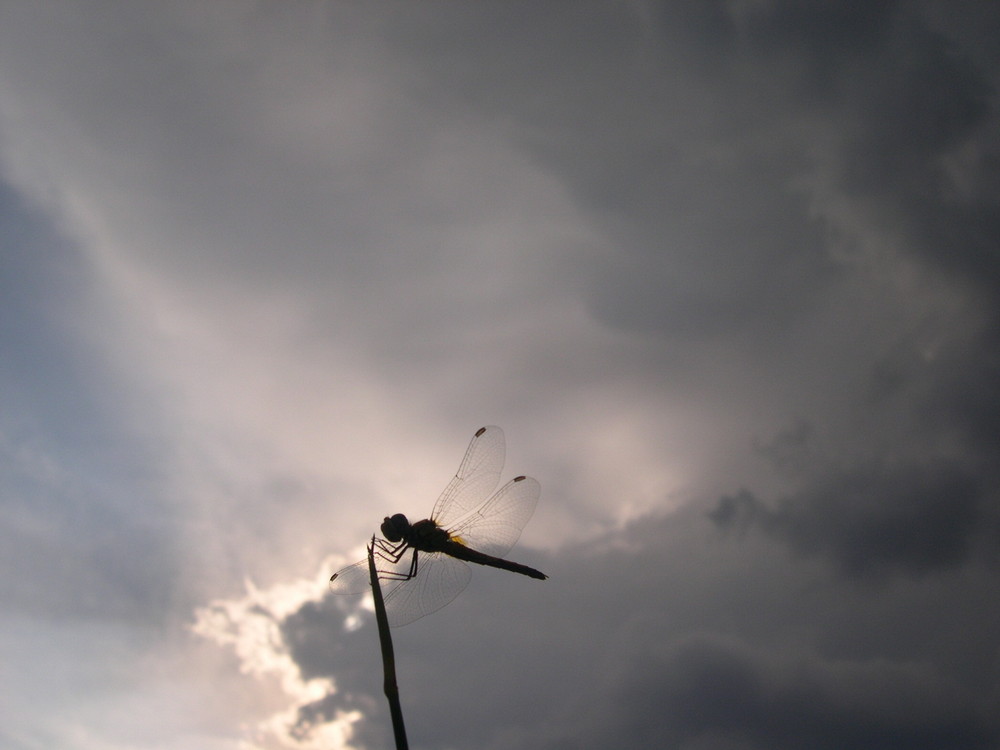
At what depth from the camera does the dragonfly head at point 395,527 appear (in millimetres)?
7828

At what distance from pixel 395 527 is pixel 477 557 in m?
1.48

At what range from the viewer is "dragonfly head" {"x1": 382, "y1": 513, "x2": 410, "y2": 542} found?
7828 millimetres

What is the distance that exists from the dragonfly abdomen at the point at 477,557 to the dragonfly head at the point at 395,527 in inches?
28.0

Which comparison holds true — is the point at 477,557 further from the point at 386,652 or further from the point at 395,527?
the point at 386,652

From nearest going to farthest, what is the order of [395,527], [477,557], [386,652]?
[386,652] → [395,527] → [477,557]

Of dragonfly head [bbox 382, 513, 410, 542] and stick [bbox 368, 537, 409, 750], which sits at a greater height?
dragonfly head [bbox 382, 513, 410, 542]

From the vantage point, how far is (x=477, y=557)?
28.8 feet

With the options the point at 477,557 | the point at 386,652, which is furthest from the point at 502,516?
the point at 386,652

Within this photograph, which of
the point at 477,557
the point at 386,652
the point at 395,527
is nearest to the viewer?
the point at 386,652

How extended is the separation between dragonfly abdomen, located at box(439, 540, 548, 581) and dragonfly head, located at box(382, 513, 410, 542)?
71 centimetres

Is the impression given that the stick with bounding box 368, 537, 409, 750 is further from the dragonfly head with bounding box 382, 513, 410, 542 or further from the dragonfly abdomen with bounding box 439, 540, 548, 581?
the dragonfly abdomen with bounding box 439, 540, 548, 581

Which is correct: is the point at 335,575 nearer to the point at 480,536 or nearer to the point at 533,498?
the point at 480,536

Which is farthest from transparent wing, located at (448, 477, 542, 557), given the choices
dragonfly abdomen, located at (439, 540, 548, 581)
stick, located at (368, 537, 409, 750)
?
stick, located at (368, 537, 409, 750)

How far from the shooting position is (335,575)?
835 centimetres
